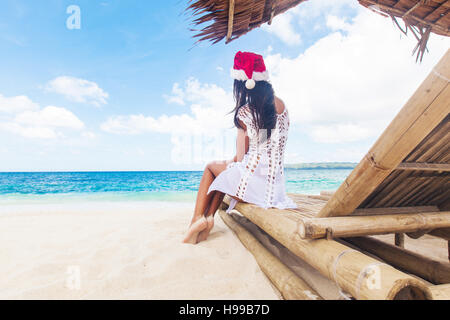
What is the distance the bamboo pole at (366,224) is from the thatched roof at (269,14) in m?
2.14

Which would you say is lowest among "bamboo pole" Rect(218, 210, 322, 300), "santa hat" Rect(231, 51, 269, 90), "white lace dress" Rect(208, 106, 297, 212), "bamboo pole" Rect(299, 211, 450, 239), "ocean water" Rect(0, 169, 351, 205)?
"ocean water" Rect(0, 169, 351, 205)

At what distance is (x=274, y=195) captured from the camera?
7.12ft

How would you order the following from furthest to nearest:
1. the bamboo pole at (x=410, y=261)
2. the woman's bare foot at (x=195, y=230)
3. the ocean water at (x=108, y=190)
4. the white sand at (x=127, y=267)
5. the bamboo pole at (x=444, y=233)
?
1. the ocean water at (x=108, y=190)
2. the woman's bare foot at (x=195, y=230)
3. the bamboo pole at (x=444, y=233)
4. the bamboo pole at (x=410, y=261)
5. the white sand at (x=127, y=267)

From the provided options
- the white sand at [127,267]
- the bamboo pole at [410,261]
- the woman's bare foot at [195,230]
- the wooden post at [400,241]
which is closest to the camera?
the white sand at [127,267]

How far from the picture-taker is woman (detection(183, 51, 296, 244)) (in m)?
2.15

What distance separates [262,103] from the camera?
6.98 ft

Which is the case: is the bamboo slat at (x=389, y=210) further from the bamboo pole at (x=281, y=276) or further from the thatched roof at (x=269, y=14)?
the thatched roof at (x=269, y=14)

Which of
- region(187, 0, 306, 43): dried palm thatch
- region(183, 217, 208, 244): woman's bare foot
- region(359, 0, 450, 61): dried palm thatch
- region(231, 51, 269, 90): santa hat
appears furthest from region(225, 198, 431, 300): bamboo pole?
region(359, 0, 450, 61): dried palm thatch

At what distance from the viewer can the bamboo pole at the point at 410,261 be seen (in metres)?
1.57

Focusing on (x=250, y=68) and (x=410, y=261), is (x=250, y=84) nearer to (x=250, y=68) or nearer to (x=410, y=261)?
(x=250, y=68)

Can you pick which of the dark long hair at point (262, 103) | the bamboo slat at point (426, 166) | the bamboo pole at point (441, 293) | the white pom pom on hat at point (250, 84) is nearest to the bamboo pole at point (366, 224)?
the bamboo slat at point (426, 166)

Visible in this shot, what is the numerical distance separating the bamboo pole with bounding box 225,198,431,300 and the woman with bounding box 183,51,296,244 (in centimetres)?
66

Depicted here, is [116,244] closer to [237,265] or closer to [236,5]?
[237,265]

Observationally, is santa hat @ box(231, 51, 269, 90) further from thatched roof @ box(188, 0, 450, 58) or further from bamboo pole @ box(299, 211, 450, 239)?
bamboo pole @ box(299, 211, 450, 239)
